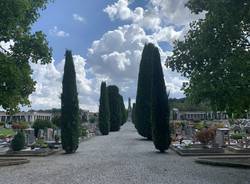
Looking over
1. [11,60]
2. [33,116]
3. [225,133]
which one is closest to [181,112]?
[33,116]

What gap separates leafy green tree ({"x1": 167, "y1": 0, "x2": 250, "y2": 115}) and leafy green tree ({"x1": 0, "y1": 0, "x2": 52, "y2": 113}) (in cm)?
635

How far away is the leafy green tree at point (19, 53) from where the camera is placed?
16.8 meters

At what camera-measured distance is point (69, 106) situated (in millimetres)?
24922

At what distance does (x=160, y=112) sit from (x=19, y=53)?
8.17m

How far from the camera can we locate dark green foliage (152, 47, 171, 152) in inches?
898

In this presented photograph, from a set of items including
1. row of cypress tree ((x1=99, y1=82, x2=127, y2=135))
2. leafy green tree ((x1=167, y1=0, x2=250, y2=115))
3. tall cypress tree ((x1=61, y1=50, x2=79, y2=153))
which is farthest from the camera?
row of cypress tree ((x1=99, y1=82, x2=127, y2=135))

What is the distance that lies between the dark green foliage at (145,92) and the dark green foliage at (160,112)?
9826mm

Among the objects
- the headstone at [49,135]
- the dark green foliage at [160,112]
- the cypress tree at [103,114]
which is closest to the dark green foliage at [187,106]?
the dark green foliage at [160,112]

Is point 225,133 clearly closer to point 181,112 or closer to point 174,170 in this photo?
point 174,170

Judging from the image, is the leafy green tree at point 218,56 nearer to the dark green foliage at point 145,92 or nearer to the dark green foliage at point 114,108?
the dark green foliage at point 145,92

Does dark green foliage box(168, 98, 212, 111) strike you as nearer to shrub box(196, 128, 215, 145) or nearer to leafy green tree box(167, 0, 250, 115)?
leafy green tree box(167, 0, 250, 115)

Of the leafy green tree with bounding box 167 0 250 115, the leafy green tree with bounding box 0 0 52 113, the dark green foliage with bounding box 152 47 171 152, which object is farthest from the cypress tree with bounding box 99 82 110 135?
the leafy green tree with bounding box 167 0 250 115

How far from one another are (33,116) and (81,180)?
107549 millimetres

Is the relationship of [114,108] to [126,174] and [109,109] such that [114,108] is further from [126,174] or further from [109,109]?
[126,174]
